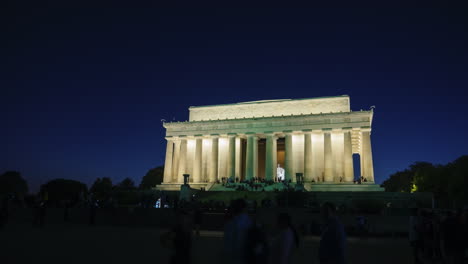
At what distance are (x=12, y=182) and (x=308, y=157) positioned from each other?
3208 inches

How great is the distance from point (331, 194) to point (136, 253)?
31054mm

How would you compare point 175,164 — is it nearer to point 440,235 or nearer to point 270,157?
point 270,157

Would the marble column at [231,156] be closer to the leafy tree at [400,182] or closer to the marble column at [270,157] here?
the marble column at [270,157]

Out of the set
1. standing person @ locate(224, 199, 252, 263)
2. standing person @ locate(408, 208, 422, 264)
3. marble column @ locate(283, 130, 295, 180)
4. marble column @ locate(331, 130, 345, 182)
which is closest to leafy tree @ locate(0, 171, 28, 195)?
marble column @ locate(283, 130, 295, 180)

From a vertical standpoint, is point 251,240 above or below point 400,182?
below

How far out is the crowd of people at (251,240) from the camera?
4.94 meters

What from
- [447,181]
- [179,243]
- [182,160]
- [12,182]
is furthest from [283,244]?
[12,182]

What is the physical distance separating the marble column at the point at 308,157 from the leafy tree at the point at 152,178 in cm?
4776

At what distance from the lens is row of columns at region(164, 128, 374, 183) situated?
167 feet

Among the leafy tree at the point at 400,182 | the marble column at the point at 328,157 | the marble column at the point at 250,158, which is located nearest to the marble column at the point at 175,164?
the marble column at the point at 250,158

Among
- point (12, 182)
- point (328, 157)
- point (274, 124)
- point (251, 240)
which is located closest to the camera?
point (251, 240)

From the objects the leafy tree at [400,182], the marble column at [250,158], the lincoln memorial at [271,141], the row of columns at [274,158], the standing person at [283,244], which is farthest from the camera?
the leafy tree at [400,182]

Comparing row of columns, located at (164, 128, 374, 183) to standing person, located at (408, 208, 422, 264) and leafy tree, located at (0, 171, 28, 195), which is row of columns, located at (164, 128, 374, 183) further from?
leafy tree, located at (0, 171, 28, 195)

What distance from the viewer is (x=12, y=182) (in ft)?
318
